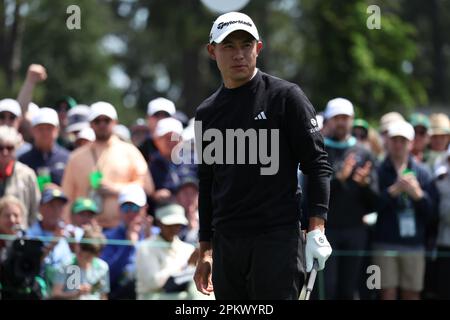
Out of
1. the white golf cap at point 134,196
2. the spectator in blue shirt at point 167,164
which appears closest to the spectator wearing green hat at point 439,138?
the spectator in blue shirt at point 167,164

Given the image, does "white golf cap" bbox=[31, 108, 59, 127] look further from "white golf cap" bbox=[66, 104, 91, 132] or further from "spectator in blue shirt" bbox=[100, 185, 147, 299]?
"spectator in blue shirt" bbox=[100, 185, 147, 299]

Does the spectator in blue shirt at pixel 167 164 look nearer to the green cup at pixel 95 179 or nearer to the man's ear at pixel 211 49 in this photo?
the green cup at pixel 95 179

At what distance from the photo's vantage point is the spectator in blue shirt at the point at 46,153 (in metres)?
10.9

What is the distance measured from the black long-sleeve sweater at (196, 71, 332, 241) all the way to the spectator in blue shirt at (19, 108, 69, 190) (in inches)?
206

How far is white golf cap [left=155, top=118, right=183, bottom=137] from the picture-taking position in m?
11.1

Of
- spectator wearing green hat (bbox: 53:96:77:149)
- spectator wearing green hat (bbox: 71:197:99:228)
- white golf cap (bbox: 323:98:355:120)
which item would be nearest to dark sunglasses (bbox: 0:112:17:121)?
spectator wearing green hat (bbox: 53:96:77:149)

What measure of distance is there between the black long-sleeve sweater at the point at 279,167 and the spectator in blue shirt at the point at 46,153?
5235 millimetres

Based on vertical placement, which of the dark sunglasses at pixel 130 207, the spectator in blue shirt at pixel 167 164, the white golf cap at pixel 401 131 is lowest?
the dark sunglasses at pixel 130 207

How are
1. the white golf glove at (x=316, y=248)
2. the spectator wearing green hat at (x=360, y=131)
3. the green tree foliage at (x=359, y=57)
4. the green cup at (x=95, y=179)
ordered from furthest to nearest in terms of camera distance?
the green tree foliage at (x=359, y=57)
the spectator wearing green hat at (x=360, y=131)
the green cup at (x=95, y=179)
the white golf glove at (x=316, y=248)

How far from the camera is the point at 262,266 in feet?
19.2

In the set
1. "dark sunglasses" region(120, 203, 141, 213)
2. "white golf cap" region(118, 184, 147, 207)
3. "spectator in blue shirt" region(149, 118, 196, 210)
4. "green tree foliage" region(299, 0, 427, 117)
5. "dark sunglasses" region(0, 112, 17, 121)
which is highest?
"green tree foliage" region(299, 0, 427, 117)
